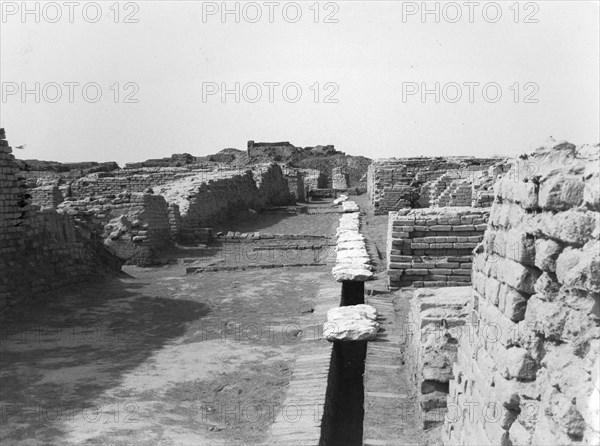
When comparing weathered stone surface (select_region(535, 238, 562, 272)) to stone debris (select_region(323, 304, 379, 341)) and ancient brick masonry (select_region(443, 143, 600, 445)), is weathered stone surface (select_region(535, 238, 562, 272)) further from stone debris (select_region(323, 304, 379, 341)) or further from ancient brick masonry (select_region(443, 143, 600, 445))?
stone debris (select_region(323, 304, 379, 341))

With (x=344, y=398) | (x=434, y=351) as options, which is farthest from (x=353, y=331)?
(x=434, y=351)

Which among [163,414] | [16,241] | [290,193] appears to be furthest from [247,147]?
[163,414]

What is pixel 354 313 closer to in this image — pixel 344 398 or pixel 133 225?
pixel 344 398

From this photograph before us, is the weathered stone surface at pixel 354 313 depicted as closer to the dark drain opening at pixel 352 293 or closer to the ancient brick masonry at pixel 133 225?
the dark drain opening at pixel 352 293

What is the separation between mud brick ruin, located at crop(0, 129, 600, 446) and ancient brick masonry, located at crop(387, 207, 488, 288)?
2 centimetres

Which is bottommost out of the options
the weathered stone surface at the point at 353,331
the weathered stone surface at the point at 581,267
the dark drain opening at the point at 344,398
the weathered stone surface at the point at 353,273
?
the dark drain opening at the point at 344,398

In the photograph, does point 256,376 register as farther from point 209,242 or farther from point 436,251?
point 209,242

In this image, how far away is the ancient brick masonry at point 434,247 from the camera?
22.5 ft

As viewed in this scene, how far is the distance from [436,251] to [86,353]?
3992mm

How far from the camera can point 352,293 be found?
310 inches

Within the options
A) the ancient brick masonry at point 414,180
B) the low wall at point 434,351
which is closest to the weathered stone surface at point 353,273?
the low wall at point 434,351

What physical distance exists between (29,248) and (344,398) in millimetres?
5356

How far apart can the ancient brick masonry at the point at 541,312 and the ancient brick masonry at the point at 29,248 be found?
6.34 m

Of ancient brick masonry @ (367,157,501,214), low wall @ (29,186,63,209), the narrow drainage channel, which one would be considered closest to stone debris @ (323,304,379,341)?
the narrow drainage channel
